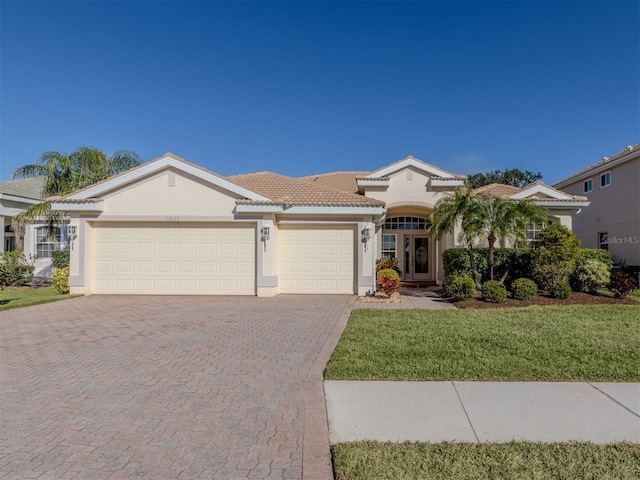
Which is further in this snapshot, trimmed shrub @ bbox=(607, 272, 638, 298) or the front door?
the front door

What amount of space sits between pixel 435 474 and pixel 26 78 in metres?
17.8

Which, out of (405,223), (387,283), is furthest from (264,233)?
(405,223)

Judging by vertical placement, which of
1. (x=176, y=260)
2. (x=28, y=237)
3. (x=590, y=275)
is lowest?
(x=590, y=275)

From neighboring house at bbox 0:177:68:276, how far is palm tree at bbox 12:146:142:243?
0.83 meters

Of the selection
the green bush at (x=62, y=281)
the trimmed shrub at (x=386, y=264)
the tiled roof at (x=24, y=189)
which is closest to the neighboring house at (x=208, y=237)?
the green bush at (x=62, y=281)

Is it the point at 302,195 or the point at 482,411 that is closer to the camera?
the point at 482,411

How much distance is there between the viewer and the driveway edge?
3.12 metres

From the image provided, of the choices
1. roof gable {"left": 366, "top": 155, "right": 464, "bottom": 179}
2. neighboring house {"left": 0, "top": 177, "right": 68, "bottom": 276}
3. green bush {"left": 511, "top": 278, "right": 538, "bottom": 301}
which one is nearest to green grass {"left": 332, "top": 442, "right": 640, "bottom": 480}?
green bush {"left": 511, "top": 278, "right": 538, "bottom": 301}

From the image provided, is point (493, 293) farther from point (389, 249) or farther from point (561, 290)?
point (389, 249)

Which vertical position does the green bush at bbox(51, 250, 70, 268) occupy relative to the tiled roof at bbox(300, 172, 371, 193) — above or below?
below

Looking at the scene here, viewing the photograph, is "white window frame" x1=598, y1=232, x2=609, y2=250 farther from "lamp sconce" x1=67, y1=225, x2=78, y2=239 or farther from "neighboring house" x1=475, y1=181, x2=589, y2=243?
"lamp sconce" x1=67, y1=225, x2=78, y2=239

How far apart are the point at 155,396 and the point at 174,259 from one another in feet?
32.6

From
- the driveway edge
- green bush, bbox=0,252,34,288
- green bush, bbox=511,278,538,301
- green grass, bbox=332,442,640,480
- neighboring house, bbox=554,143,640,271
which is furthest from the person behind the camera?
neighboring house, bbox=554,143,640,271

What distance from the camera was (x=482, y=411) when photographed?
420 centimetres
